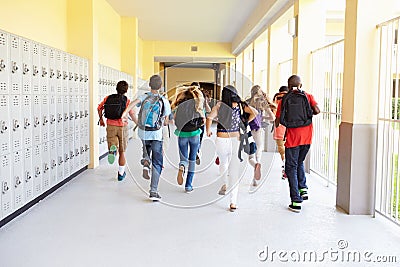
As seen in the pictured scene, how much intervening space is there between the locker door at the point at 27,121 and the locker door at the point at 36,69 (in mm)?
209

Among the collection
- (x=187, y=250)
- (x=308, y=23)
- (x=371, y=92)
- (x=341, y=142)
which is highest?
(x=308, y=23)

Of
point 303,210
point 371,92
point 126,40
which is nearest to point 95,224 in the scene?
point 303,210

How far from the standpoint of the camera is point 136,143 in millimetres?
10828

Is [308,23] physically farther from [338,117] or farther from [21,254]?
[21,254]

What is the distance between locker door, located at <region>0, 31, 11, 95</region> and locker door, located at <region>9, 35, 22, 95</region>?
0.27 ft

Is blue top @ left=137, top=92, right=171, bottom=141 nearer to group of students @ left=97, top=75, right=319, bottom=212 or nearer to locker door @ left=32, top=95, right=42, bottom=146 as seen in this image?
group of students @ left=97, top=75, right=319, bottom=212

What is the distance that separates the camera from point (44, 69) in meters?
4.75

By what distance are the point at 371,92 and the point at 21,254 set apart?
370 cm

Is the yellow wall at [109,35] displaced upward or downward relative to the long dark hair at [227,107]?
upward

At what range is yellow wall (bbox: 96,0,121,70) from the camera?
8445 millimetres

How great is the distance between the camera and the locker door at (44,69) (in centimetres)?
467

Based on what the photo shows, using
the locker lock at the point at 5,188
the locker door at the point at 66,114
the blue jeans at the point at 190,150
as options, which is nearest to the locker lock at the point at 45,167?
the locker door at the point at 66,114

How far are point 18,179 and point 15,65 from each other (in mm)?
1139

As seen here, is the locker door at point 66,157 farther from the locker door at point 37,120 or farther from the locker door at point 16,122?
the locker door at point 16,122
